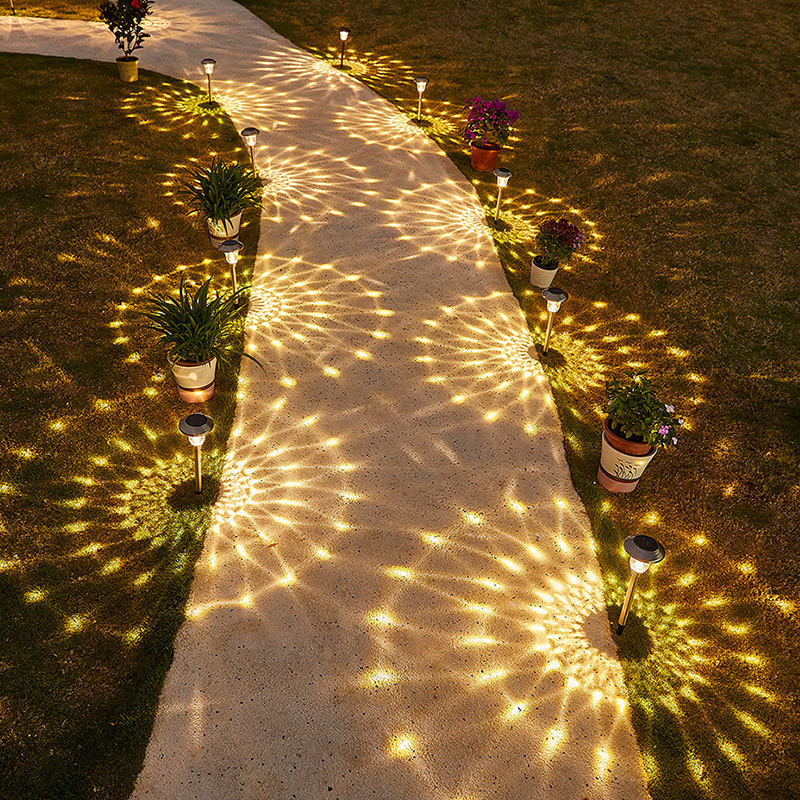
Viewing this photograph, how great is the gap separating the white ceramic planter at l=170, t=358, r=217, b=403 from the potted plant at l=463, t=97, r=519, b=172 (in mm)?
4860

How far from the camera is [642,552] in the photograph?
3.51 meters

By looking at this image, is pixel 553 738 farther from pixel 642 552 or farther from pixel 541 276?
pixel 541 276

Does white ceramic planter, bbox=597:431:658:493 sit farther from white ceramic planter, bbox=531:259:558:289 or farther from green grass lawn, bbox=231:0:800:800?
white ceramic planter, bbox=531:259:558:289

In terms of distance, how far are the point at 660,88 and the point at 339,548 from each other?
1076 centimetres

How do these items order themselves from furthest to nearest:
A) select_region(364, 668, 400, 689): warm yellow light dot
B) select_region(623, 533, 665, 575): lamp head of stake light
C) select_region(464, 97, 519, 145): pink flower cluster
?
select_region(464, 97, 519, 145): pink flower cluster, select_region(364, 668, 400, 689): warm yellow light dot, select_region(623, 533, 665, 575): lamp head of stake light

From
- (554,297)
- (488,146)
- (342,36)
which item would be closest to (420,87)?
(488,146)

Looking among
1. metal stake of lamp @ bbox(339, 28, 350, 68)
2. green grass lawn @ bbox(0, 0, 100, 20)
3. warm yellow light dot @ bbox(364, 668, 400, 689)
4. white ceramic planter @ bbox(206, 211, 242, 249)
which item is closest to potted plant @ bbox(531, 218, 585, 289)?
white ceramic planter @ bbox(206, 211, 242, 249)

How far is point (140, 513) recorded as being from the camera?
443 cm

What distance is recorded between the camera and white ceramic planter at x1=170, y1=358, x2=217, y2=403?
197 inches

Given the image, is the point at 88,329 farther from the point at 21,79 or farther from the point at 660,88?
the point at 660,88

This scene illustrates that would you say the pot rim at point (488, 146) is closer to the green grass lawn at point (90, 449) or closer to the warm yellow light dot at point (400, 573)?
the green grass lawn at point (90, 449)

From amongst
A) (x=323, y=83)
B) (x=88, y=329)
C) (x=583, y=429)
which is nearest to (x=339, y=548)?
(x=583, y=429)

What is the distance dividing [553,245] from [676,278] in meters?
1.64

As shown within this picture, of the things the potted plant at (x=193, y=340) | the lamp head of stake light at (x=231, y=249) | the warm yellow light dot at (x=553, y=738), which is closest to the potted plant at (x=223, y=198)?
the lamp head of stake light at (x=231, y=249)
